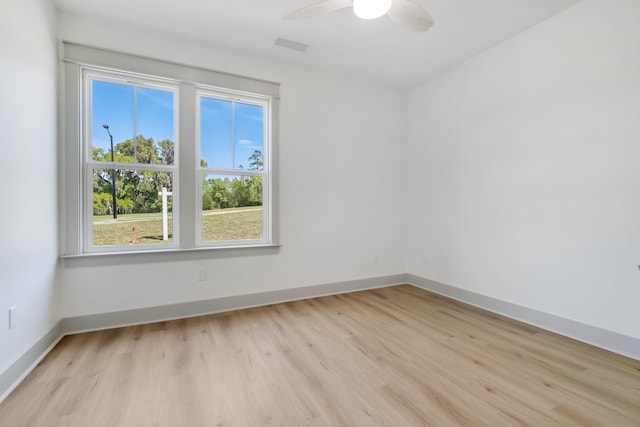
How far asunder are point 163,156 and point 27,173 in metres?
1.08

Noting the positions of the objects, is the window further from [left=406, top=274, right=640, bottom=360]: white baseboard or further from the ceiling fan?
[left=406, top=274, right=640, bottom=360]: white baseboard

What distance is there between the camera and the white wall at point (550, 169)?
218 centimetres

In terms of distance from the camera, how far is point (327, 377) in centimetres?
186

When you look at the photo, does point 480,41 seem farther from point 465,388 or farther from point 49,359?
point 49,359

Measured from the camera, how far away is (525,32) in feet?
9.02

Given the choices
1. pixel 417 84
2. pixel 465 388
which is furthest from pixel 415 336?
pixel 417 84

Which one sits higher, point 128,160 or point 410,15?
point 410,15

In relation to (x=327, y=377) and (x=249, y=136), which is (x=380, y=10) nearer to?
(x=249, y=136)

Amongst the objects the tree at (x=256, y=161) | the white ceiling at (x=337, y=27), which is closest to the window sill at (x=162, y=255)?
the tree at (x=256, y=161)

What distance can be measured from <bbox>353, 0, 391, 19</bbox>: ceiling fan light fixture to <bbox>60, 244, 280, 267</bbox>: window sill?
93.0 inches

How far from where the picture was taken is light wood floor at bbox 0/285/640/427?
1506mm

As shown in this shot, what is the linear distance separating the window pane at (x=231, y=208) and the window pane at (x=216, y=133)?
191 millimetres

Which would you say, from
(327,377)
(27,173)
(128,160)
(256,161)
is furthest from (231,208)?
(327,377)

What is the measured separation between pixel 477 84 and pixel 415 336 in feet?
9.28
